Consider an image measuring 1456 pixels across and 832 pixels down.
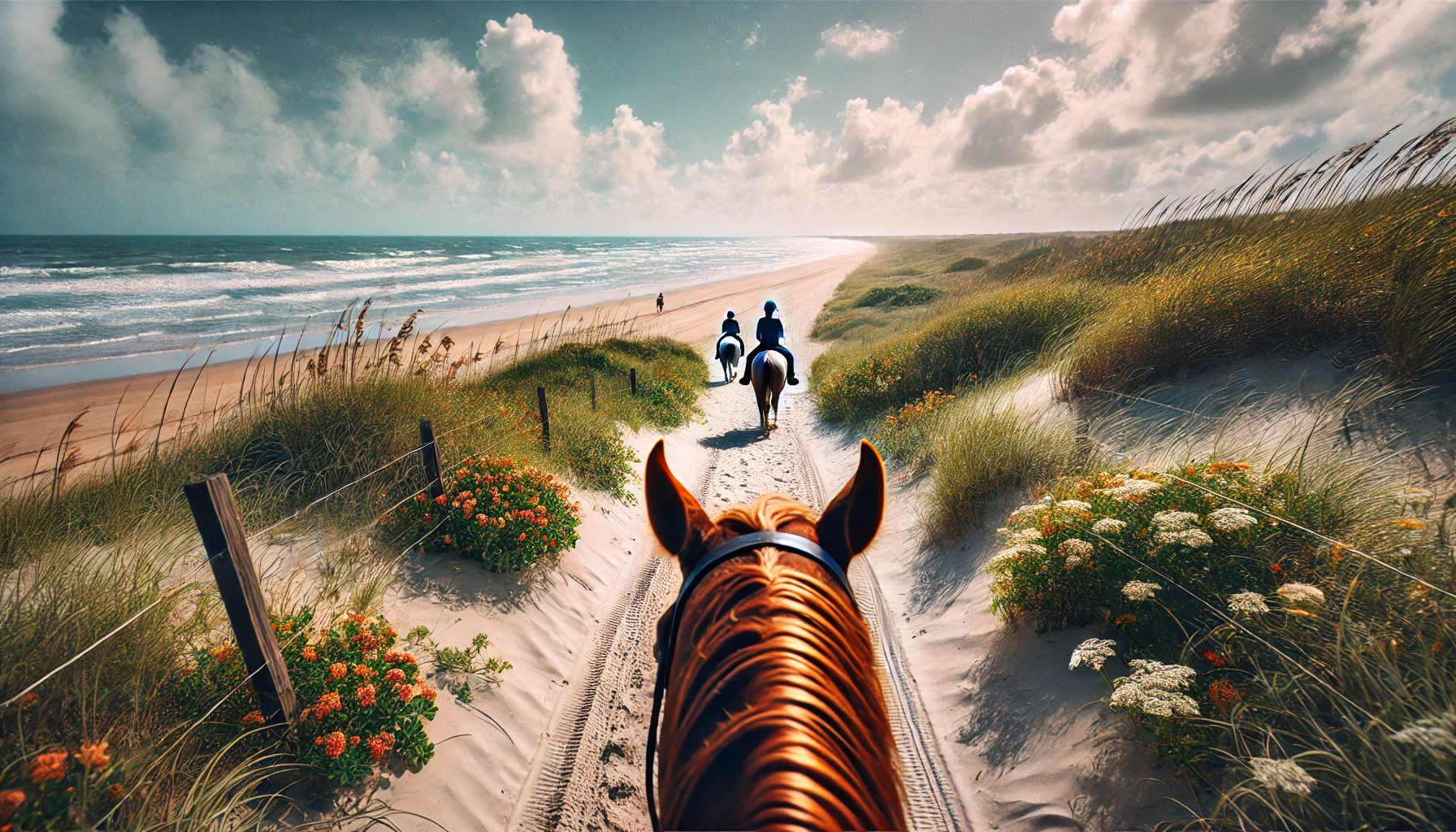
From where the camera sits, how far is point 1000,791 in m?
2.93

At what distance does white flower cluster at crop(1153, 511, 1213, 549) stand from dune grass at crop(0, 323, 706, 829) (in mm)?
4413

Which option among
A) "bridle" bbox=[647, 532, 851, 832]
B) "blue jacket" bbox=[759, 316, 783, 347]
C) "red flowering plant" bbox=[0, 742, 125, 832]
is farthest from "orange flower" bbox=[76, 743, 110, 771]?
"blue jacket" bbox=[759, 316, 783, 347]

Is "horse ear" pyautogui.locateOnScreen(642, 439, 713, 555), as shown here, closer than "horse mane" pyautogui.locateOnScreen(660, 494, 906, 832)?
No

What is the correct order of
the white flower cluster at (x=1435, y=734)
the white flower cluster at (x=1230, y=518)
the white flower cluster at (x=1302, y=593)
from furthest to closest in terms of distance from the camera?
the white flower cluster at (x=1230, y=518), the white flower cluster at (x=1302, y=593), the white flower cluster at (x=1435, y=734)

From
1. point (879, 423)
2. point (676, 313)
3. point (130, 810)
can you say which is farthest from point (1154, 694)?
point (676, 313)

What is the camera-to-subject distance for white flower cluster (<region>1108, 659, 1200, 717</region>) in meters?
2.17

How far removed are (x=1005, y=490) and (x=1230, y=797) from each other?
2.96 m

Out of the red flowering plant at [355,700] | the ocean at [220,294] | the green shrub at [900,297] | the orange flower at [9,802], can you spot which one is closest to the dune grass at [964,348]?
the red flowering plant at [355,700]

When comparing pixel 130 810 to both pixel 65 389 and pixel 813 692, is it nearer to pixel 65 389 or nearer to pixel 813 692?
pixel 813 692

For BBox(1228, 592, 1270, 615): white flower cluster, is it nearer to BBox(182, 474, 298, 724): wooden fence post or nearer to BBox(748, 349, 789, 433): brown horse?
BBox(182, 474, 298, 724): wooden fence post

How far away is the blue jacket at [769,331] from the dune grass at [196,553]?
341cm

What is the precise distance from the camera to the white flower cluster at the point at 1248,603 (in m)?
2.26

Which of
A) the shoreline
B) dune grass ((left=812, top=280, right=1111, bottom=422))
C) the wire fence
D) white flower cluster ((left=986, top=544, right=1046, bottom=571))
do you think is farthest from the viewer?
dune grass ((left=812, top=280, right=1111, bottom=422))

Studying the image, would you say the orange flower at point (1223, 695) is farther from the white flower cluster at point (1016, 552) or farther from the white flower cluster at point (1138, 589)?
the white flower cluster at point (1016, 552)
